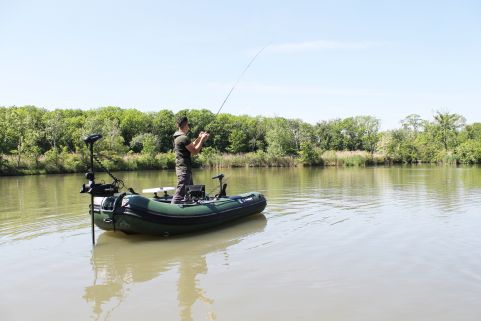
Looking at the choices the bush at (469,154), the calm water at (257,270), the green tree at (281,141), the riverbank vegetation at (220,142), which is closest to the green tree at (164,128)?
the riverbank vegetation at (220,142)

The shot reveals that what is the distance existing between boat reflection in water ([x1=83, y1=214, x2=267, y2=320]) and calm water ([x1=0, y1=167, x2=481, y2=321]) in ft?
0.06

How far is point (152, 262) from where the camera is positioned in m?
6.30

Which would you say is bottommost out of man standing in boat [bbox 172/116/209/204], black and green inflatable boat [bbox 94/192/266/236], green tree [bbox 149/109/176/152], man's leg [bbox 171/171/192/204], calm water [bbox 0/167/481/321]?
calm water [bbox 0/167/481/321]

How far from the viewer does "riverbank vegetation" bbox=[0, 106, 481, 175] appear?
32.2 m

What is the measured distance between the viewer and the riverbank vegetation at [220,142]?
1268 inches

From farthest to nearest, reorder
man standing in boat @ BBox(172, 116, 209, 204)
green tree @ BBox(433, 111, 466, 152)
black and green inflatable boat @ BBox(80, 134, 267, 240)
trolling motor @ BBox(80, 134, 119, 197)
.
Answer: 1. green tree @ BBox(433, 111, 466, 152)
2. man standing in boat @ BBox(172, 116, 209, 204)
3. black and green inflatable boat @ BBox(80, 134, 267, 240)
4. trolling motor @ BBox(80, 134, 119, 197)

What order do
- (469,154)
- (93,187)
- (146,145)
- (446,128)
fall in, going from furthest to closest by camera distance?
(446,128) → (469,154) → (146,145) → (93,187)

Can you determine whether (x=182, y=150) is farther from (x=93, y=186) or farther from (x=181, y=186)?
(x=93, y=186)

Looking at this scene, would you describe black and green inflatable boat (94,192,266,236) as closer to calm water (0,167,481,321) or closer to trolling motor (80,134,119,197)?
trolling motor (80,134,119,197)

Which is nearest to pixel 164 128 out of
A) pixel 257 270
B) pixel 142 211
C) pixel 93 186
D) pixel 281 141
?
pixel 281 141

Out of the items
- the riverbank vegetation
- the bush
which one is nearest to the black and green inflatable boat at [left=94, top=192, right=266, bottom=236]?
the riverbank vegetation

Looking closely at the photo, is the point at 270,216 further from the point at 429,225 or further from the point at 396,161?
the point at 396,161

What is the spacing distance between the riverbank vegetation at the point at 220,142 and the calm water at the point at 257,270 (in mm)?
24436

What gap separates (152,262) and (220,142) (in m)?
45.7
